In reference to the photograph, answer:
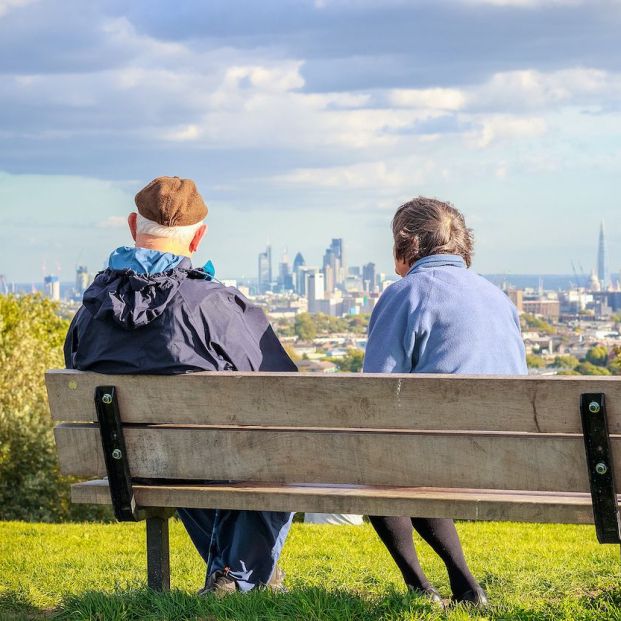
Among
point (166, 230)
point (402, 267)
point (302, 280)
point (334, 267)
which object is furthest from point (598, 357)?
point (334, 267)

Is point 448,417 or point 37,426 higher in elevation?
point 448,417

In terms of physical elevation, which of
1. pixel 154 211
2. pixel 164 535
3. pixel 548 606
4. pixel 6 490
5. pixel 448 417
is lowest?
pixel 6 490

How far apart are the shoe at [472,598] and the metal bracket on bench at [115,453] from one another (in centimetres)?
110

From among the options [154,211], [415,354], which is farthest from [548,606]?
[154,211]

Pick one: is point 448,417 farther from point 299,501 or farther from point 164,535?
point 164,535

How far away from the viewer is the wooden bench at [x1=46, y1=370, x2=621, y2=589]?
295 cm

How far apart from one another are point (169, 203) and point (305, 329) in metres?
A: 107

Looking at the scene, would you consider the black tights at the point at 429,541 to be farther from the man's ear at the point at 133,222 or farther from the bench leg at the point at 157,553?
the man's ear at the point at 133,222

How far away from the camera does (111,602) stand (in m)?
3.47

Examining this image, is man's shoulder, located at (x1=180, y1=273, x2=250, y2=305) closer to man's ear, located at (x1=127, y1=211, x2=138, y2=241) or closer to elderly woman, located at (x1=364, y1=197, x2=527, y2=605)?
man's ear, located at (x1=127, y1=211, x2=138, y2=241)

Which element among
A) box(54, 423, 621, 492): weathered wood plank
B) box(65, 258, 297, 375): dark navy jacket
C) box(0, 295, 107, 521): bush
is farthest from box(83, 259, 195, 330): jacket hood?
box(0, 295, 107, 521): bush

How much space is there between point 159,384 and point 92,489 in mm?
497

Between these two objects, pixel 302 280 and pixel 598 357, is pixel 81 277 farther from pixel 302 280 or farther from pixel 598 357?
pixel 302 280

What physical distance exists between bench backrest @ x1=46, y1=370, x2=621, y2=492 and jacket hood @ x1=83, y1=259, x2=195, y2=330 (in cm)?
20
